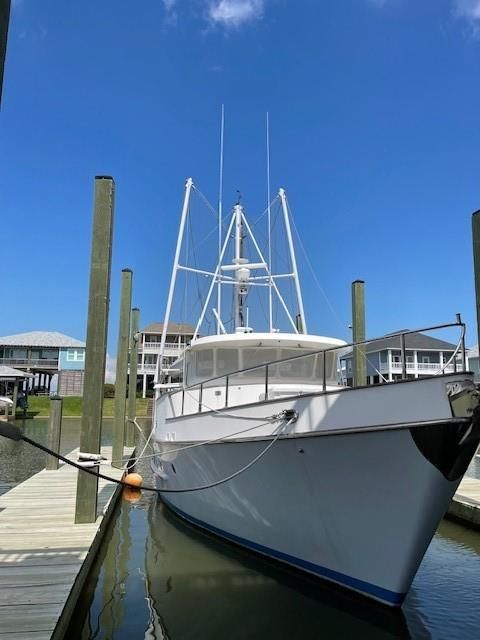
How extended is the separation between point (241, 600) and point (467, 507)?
4.87m

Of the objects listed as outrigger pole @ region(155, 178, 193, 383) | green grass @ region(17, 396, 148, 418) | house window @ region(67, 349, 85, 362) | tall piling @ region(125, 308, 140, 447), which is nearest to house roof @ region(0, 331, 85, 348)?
house window @ region(67, 349, 85, 362)

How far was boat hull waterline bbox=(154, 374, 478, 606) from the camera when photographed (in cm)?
502

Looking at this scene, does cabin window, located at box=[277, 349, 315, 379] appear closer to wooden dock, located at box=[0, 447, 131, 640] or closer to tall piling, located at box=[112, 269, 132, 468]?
wooden dock, located at box=[0, 447, 131, 640]

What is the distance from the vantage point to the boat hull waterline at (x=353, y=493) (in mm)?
5016

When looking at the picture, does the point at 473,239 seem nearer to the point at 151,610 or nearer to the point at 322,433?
the point at 322,433

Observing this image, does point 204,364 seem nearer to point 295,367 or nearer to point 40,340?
point 295,367

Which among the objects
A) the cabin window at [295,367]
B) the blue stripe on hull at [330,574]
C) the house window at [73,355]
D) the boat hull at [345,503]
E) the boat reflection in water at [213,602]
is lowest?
the boat reflection in water at [213,602]

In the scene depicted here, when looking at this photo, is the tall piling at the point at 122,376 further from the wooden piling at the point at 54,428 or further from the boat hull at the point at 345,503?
the boat hull at the point at 345,503

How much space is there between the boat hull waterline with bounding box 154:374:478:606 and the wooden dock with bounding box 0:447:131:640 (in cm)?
207

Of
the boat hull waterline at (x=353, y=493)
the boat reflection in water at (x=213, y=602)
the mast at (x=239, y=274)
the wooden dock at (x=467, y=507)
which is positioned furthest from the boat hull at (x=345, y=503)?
the mast at (x=239, y=274)

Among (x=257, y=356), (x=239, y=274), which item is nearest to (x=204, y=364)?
(x=257, y=356)

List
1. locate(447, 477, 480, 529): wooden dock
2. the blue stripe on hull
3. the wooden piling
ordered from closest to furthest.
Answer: the blue stripe on hull < locate(447, 477, 480, 529): wooden dock < the wooden piling

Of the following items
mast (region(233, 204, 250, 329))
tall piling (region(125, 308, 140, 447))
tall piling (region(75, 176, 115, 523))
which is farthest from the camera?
tall piling (region(125, 308, 140, 447))

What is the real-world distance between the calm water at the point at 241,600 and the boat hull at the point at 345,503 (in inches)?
10.4
